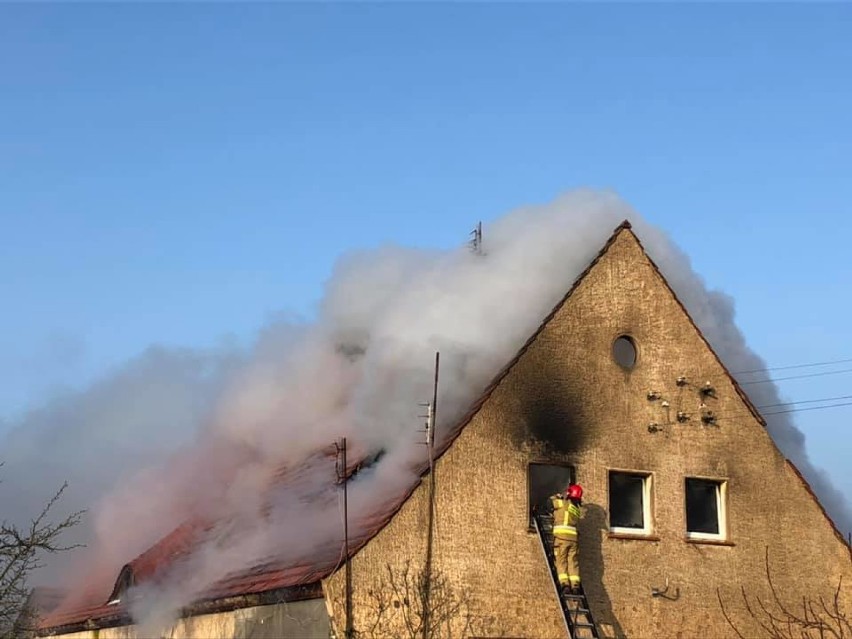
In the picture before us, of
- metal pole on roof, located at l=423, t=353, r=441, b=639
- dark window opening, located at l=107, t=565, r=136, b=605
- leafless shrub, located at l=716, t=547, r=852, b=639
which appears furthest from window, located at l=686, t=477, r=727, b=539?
dark window opening, located at l=107, t=565, r=136, b=605

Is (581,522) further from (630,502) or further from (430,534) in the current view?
(430,534)

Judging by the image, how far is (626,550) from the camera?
62.1 ft

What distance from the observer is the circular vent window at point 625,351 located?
19.9 m

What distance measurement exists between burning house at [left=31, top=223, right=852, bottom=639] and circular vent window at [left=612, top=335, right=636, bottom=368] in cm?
2

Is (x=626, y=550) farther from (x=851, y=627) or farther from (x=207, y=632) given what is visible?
(x=207, y=632)

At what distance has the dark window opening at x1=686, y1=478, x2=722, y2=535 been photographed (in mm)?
19781

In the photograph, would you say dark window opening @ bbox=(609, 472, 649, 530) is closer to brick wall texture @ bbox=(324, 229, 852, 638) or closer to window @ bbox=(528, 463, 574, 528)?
brick wall texture @ bbox=(324, 229, 852, 638)

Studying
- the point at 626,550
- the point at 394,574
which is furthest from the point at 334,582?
the point at 626,550

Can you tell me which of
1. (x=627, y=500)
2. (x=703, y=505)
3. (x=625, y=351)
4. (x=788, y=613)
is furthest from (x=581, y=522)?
(x=788, y=613)

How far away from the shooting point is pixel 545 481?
18938 mm

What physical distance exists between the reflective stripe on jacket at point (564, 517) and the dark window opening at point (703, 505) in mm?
2574

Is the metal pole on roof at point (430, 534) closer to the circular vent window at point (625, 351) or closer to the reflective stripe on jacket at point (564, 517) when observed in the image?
the reflective stripe on jacket at point (564, 517)

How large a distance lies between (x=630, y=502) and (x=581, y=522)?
1154mm

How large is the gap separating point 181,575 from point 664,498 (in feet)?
26.3
